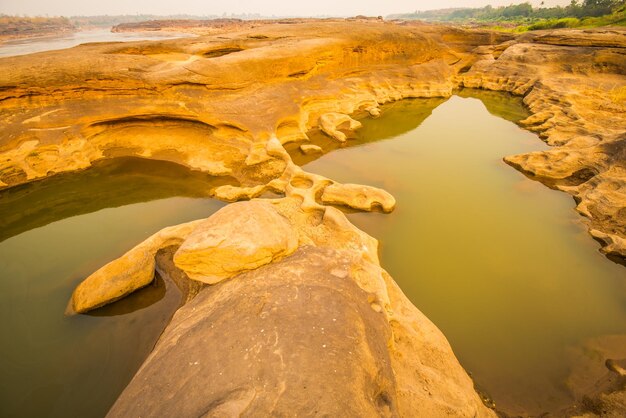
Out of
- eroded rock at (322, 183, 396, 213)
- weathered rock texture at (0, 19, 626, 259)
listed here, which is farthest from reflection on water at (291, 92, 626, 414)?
weathered rock texture at (0, 19, 626, 259)

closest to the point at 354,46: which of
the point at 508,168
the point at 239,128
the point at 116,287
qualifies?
the point at 239,128

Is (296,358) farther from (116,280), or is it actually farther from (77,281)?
(77,281)

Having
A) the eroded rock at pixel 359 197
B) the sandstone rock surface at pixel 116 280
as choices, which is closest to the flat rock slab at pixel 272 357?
the sandstone rock surface at pixel 116 280

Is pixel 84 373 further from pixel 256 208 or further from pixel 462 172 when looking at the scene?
pixel 462 172

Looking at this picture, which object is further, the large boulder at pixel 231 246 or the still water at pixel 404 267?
the still water at pixel 404 267

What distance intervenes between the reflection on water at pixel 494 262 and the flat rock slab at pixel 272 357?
2265 mm

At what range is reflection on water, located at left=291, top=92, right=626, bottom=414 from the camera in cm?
464

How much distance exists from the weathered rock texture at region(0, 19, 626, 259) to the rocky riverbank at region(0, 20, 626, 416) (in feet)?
0.18

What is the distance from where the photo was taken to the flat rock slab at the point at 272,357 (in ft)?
8.73

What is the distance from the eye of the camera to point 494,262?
6.29 meters

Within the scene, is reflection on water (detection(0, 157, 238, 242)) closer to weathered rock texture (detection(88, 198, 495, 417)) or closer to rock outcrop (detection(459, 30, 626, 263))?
weathered rock texture (detection(88, 198, 495, 417))

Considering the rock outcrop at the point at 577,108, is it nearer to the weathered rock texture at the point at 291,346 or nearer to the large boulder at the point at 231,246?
the weathered rock texture at the point at 291,346

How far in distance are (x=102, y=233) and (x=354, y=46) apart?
14.7 m

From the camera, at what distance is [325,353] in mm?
3020
